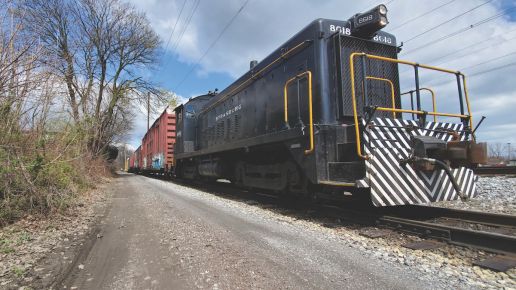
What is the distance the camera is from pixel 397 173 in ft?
16.8

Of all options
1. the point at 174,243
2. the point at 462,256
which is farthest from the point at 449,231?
the point at 174,243

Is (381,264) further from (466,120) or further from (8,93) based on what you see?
(8,93)

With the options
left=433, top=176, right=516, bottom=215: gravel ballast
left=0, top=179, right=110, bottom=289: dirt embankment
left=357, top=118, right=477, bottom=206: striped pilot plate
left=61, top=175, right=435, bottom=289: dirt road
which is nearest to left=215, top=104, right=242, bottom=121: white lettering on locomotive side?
left=61, top=175, right=435, bottom=289: dirt road

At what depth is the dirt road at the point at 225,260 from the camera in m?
3.11

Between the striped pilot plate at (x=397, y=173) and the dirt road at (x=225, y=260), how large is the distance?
1.10 meters

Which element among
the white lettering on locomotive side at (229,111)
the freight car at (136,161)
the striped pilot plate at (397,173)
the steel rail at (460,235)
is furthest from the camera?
the freight car at (136,161)

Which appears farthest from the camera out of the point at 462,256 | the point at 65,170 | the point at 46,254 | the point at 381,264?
the point at 65,170

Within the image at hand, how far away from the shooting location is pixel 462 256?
3.79 m

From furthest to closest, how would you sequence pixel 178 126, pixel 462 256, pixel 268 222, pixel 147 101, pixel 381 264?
pixel 147 101 < pixel 178 126 < pixel 268 222 < pixel 462 256 < pixel 381 264

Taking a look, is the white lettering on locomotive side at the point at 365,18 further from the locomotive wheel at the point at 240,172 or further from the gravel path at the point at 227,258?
the locomotive wheel at the point at 240,172

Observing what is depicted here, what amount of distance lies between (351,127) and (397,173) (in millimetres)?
993

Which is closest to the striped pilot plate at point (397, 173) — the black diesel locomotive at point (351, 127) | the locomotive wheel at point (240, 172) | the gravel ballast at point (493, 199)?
the black diesel locomotive at point (351, 127)

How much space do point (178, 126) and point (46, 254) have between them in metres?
12.4

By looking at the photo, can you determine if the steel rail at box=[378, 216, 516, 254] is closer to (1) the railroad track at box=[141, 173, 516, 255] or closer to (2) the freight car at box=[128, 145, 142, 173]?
(1) the railroad track at box=[141, 173, 516, 255]
